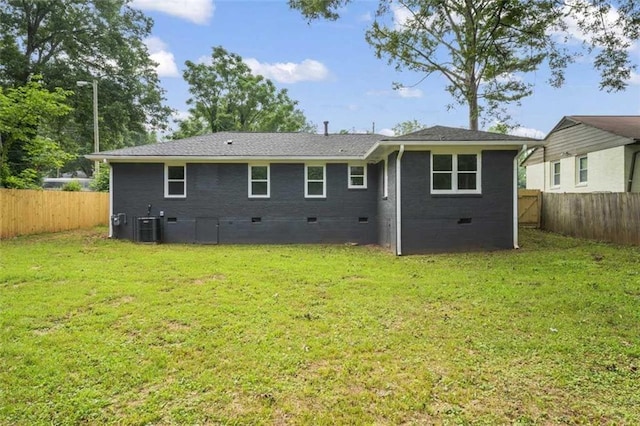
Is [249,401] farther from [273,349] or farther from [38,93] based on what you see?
[38,93]

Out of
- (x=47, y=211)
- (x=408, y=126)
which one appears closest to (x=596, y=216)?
(x=47, y=211)

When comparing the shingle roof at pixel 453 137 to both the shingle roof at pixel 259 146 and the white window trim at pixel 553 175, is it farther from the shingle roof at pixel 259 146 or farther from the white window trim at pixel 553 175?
the white window trim at pixel 553 175

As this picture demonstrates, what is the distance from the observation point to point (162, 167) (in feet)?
41.0

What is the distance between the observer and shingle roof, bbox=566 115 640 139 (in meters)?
13.2

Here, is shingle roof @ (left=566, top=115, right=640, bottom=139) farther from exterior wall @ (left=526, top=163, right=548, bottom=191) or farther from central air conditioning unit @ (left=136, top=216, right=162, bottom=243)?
central air conditioning unit @ (left=136, top=216, right=162, bottom=243)

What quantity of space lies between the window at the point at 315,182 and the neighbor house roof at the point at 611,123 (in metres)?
10.4

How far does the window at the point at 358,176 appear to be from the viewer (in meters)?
12.7

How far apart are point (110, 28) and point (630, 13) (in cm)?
2486

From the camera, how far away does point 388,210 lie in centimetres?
1104

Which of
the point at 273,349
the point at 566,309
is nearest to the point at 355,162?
the point at 566,309

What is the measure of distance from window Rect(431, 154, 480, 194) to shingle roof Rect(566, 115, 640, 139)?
21.9 feet

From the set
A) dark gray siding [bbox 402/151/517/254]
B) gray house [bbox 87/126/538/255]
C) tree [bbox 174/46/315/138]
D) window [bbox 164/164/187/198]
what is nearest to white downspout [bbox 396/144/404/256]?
dark gray siding [bbox 402/151/517/254]

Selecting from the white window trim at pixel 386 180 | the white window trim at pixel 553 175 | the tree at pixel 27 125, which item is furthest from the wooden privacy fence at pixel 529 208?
the tree at pixel 27 125

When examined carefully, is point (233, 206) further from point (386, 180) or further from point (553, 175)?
point (553, 175)
